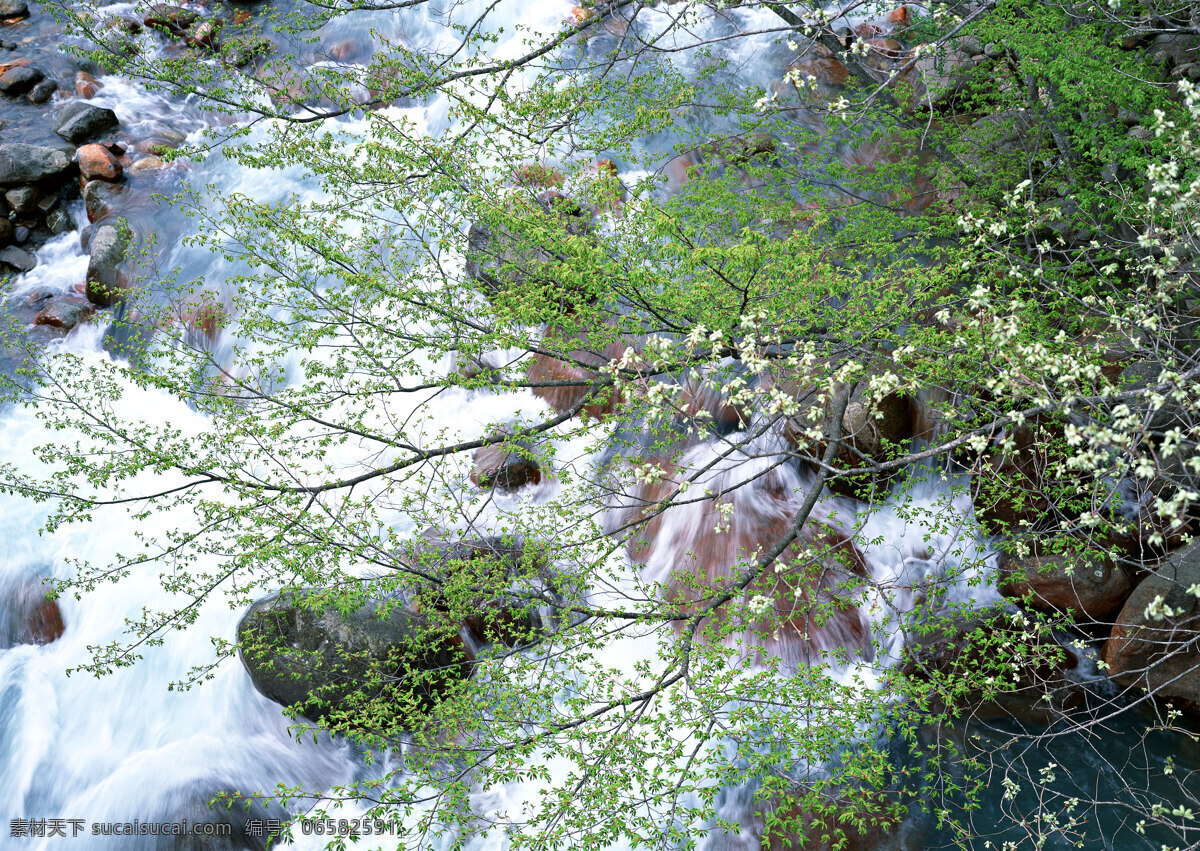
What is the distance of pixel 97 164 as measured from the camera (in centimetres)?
1427

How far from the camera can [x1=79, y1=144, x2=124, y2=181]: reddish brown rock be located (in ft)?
46.8

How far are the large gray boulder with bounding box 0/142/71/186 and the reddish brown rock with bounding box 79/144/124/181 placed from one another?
283 mm

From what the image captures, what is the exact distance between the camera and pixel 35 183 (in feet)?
46.1

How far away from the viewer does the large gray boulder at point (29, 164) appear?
13.9 m

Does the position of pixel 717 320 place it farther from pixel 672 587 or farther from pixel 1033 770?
pixel 1033 770

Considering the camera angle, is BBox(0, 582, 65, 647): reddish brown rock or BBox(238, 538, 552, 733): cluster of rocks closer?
BBox(238, 538, 552, 733): cluster of rocks

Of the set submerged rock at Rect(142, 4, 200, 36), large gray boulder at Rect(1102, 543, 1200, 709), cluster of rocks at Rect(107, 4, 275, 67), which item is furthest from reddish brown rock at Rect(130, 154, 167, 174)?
large gray boulder at Rect(1102, 543, 1200, 709)

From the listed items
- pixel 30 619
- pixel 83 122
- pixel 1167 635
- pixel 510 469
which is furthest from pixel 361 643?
pixel 83 122

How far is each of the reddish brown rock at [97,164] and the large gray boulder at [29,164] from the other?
0.28 metres

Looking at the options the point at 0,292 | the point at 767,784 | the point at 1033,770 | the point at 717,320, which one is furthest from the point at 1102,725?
the point at 0,292

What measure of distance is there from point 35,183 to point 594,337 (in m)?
11.8

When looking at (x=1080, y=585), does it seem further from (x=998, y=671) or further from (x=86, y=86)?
(x=86, y=86)

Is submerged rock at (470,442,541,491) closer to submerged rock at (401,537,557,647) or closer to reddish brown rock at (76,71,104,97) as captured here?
submerged rock at (401,537,557,647)

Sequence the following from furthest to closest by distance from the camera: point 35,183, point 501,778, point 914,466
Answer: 1. point 35,183
2. point 914,466
3. point 501,778
